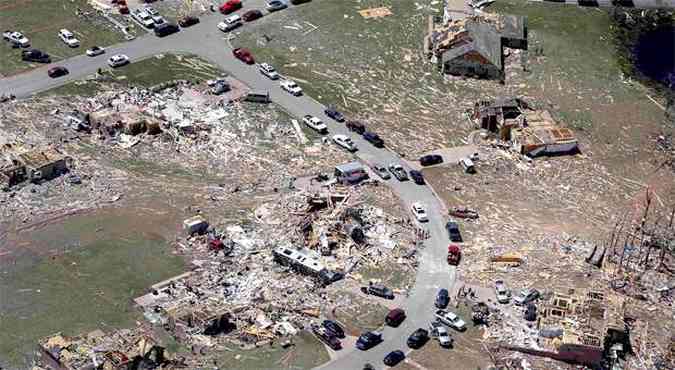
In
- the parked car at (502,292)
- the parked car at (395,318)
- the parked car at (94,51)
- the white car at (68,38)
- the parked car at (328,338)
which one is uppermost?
the white car at (68,38)

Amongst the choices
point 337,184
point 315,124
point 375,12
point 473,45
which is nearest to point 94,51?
point 315,124

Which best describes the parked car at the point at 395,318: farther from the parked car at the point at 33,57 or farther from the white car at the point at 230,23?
the parked car at the point at 33,57

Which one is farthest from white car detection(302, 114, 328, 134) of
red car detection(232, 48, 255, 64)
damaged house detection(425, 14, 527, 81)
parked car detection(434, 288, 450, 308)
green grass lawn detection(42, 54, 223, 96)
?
parked car detection(434, 288, 450, 308)

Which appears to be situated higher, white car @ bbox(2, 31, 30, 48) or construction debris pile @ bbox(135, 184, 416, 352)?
white car @ bbox(2, 31, 30, 48)

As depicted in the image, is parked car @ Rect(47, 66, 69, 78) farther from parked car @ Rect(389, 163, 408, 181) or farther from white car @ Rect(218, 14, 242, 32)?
parked car @ Rect(389, 163, 408, 181)

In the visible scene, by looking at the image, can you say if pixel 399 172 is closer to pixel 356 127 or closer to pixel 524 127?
pixel 356 127

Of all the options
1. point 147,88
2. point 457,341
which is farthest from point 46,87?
point 457,341

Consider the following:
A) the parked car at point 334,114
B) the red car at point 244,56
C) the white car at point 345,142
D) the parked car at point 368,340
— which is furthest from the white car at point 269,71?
the parked car at point 368,340
